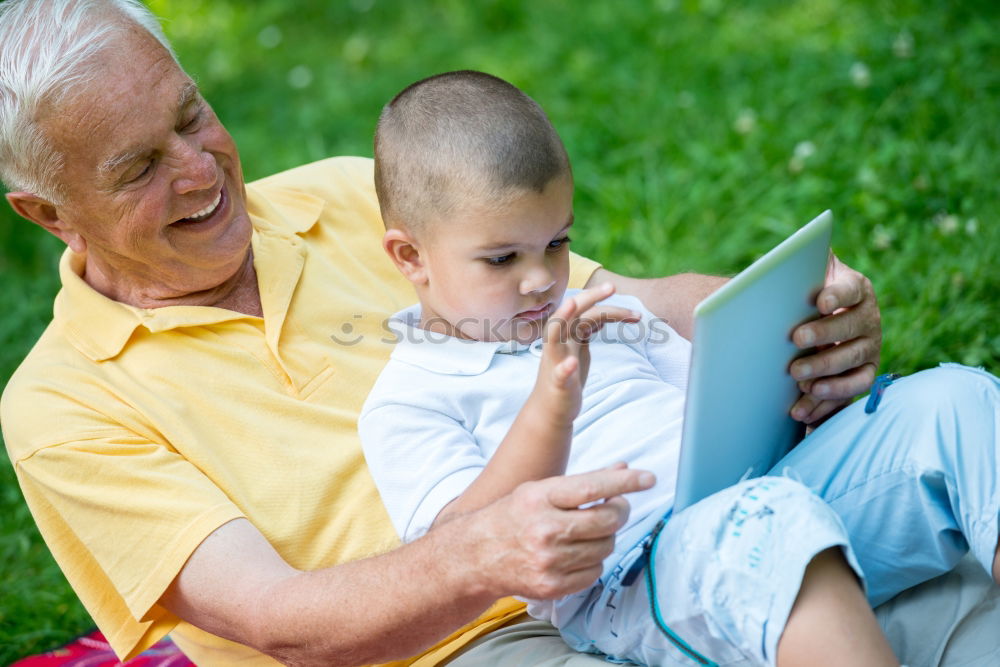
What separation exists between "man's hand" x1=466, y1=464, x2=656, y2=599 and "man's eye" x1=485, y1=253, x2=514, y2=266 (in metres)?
0.46

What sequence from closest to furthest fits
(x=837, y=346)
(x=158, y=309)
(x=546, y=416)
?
(x=546, y=416), (x=837, y=346), (x=158, y=309)

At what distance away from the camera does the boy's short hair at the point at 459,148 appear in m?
1.83

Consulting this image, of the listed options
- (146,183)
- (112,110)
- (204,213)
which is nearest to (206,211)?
(204,213)

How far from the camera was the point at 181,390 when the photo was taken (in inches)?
79.1

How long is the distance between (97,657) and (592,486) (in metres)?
1.62

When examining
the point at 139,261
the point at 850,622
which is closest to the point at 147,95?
the point at 139,261

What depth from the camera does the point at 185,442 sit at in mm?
1951

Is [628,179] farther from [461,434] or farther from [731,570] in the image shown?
[731,570]

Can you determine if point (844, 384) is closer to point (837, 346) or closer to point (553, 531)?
point (837, 346)

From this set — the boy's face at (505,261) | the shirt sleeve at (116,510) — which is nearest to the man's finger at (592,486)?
the boy's face at (505,261)

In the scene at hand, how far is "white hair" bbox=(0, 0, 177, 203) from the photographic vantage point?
1952mm

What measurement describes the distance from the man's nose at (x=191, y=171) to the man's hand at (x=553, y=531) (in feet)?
3.05

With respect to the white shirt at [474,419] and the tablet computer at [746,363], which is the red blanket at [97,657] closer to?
the white shirt at [474,419]

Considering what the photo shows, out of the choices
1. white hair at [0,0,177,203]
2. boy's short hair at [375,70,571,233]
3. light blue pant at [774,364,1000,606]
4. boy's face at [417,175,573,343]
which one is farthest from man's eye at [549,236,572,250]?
white hair at [0,0,177,203]
